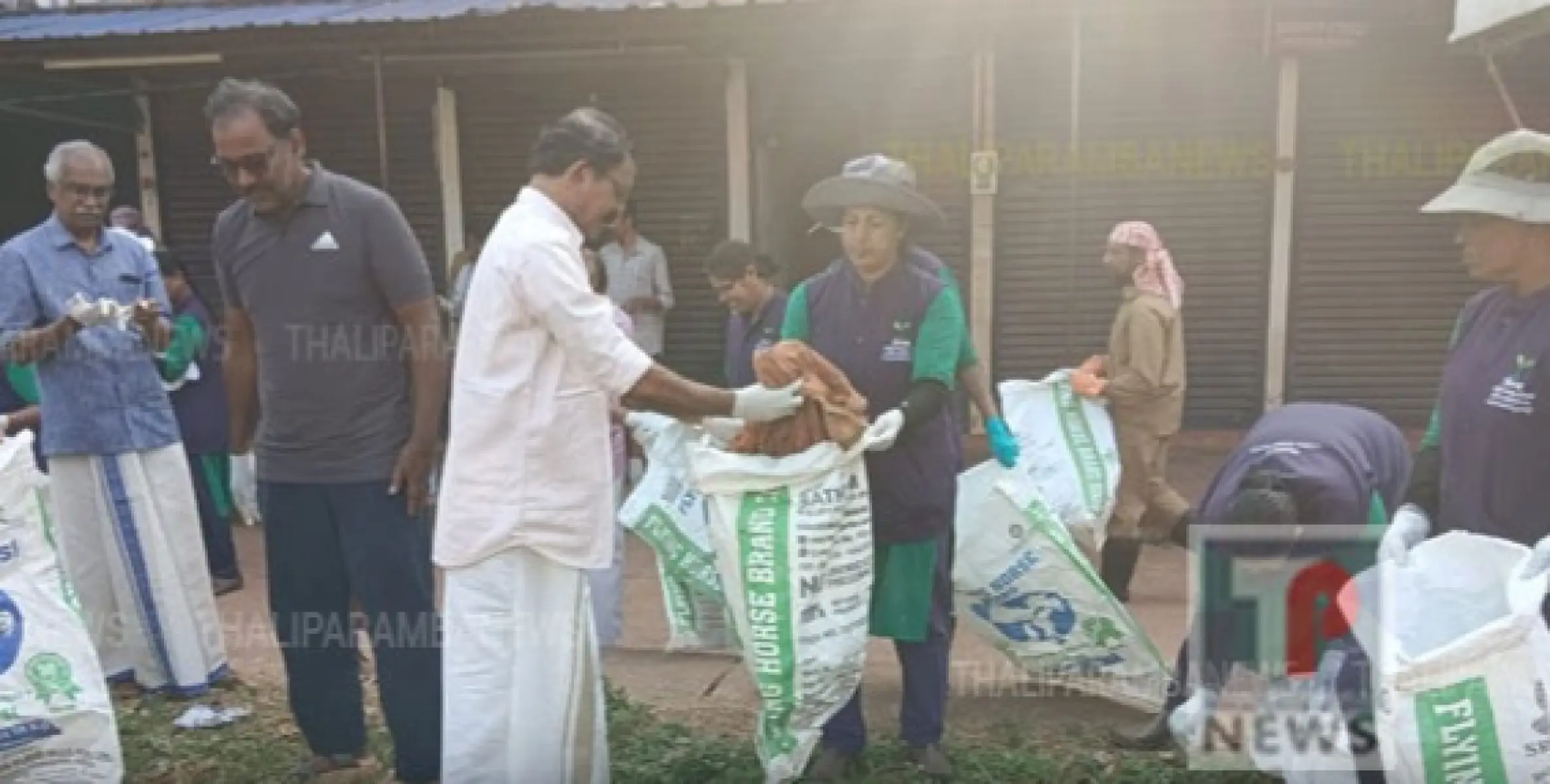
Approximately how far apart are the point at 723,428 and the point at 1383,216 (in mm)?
6077

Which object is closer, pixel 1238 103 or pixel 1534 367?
pixel 1534 367

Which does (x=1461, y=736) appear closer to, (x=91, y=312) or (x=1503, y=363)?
(x=1503, y=363)

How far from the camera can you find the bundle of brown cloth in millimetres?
2908

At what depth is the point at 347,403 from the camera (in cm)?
305

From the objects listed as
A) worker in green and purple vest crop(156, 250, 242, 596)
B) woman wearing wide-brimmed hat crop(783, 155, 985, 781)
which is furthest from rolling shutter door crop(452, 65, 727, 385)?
woman wearing wide-brimmed hat crop(783, 155, 985, 781)

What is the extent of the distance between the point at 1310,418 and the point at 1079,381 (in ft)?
4.76

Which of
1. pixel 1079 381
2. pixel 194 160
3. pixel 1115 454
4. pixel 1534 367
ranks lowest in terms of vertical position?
pixel 1115 454

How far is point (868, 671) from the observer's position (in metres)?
4.20

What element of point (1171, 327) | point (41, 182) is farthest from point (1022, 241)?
point (41, 182)

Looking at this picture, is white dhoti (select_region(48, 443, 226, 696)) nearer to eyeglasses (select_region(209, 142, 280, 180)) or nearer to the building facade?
eyeglasses (select_region(209, 142, 280, 180))

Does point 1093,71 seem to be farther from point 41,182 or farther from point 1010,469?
point 41,182

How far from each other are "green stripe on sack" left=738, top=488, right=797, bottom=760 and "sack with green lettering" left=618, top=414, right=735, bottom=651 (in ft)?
3.21

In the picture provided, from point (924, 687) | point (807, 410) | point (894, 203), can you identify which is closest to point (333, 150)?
point (894, 203)

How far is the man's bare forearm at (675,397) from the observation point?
8.67ft
